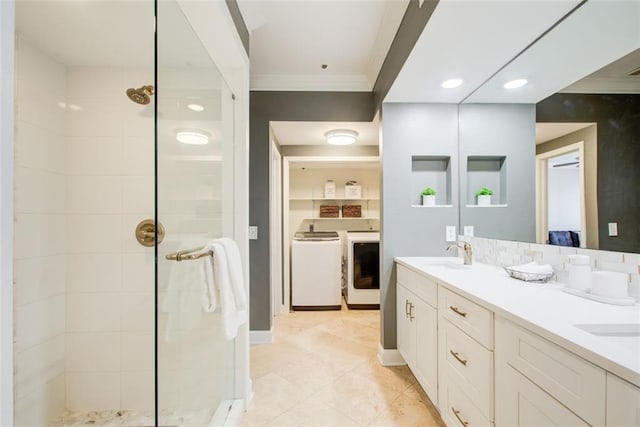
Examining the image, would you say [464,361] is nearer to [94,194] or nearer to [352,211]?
[94,194]

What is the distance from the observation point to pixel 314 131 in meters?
2.73

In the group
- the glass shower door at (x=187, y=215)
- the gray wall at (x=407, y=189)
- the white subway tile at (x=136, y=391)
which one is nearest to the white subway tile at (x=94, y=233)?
the glass shower door at (x=187, y=215)

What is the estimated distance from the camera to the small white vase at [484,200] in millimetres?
1948

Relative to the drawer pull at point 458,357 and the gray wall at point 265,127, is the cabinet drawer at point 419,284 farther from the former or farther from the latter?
the gray wall at point 265,127

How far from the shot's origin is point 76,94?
59.8 inches

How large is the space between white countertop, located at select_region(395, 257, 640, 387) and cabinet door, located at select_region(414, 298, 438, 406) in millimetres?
269

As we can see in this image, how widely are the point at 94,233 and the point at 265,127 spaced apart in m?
1.56

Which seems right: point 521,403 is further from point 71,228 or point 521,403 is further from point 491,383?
point 71,228

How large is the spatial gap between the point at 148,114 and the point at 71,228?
82 cm

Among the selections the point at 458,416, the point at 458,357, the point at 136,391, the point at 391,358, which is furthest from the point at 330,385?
Answer: the point at 136,391

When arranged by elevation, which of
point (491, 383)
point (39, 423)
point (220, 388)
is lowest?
point (39, 423)

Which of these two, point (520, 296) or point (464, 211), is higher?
point (464, 211)

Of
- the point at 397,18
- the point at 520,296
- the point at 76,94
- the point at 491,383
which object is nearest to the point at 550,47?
the point at 397,18

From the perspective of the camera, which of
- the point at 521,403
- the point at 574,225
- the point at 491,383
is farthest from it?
the point at 574,225
